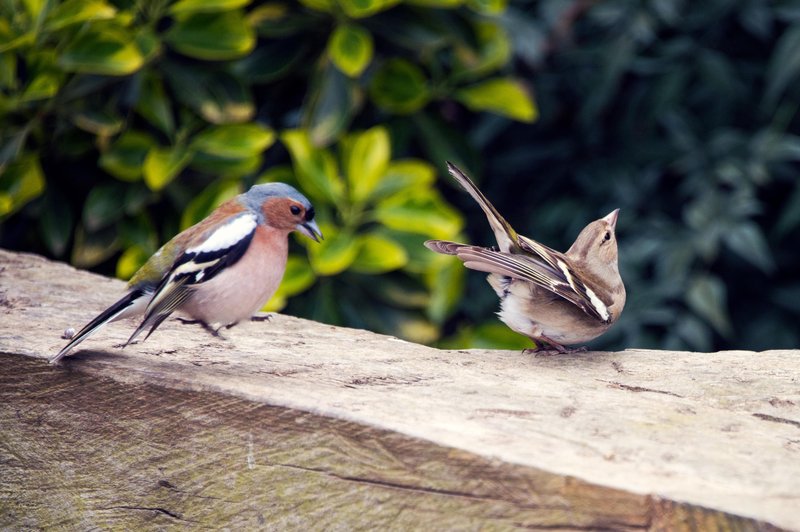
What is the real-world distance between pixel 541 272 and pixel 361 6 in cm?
136

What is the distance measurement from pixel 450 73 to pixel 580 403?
195cm

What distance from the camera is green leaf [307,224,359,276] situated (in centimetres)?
360

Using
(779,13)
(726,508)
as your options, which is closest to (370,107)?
(779,13)

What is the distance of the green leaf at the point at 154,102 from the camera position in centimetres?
375

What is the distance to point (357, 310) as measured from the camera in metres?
3.86

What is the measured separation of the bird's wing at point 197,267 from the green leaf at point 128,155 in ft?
4.56

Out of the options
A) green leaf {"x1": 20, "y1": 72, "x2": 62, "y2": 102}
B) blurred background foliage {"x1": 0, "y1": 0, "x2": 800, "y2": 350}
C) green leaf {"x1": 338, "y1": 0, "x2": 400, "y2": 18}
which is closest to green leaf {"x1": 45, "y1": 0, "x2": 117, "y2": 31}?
blurred background foliage {"x1": 0, "y1": 0, "x2": 800, "y2": 350}

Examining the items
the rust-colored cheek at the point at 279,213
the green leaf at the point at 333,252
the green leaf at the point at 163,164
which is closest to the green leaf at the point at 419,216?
the green leaf at the point at 333,252

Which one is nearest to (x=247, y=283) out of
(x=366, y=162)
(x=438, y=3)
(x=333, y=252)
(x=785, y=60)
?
(x=333, y=252)

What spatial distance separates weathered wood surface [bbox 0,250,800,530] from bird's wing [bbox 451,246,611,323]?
0.66 ft

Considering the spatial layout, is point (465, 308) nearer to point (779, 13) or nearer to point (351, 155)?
point (351, 155)

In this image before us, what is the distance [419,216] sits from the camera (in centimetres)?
374

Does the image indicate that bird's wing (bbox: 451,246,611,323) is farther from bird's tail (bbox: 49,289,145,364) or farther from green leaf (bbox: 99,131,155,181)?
green leaf (bbox: 99,131,155,181)

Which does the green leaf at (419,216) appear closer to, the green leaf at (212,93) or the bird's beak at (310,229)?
the green leaf at (212,93)
